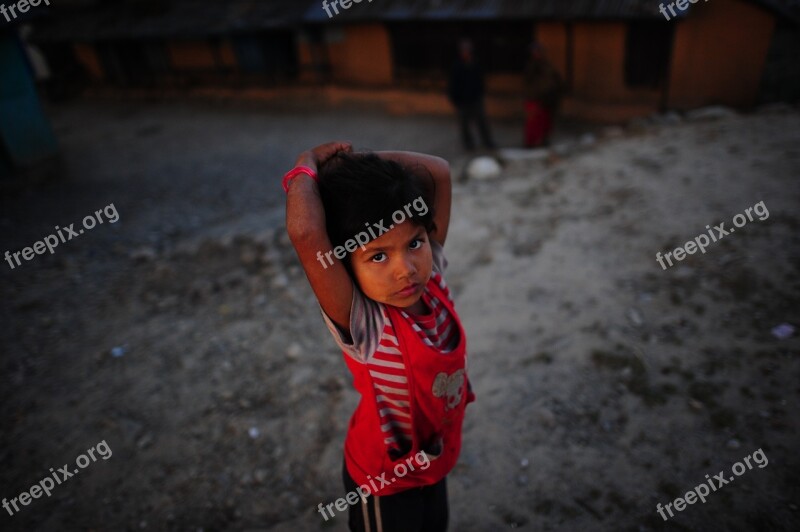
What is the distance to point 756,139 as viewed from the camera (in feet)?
17.9

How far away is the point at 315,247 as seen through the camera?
1.28m

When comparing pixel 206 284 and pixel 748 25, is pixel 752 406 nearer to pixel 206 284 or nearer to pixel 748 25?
pixel 206 284

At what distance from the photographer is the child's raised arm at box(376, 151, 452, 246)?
1.63m

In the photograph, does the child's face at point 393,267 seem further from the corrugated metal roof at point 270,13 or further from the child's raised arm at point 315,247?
the corrugated metal roof at point 270,13

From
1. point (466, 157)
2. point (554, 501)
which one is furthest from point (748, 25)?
point (554, 501)

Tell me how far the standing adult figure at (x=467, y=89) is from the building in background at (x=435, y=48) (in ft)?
6.51

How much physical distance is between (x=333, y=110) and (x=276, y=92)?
2.35 metres

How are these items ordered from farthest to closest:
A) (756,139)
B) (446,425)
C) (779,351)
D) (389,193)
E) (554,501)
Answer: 1. (756,139)
2. (779,351)
3. (554,501)
4. (446,425)
5. (389,193)
